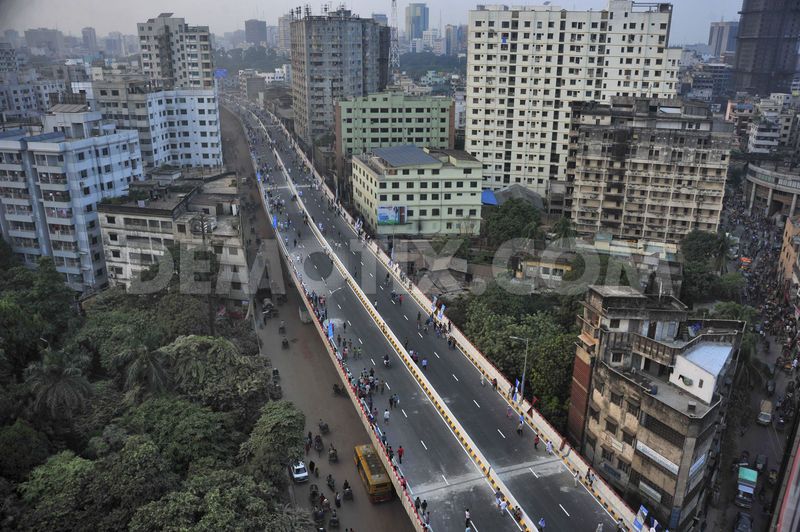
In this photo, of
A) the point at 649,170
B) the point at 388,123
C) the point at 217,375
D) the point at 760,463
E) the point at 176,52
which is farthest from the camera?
the point at 176,52

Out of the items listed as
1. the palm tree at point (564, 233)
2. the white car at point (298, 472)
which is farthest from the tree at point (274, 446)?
the palm tree at point (564, 233)

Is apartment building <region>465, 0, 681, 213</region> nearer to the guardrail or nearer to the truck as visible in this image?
the guardrail

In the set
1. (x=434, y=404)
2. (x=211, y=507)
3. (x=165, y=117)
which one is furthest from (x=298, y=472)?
(x=165, y=117)

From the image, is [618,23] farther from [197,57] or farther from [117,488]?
[117,488]

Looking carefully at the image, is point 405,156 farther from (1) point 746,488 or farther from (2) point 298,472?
Result: (1) point 746,488

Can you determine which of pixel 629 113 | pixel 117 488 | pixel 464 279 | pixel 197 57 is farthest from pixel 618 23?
pixel 117 488

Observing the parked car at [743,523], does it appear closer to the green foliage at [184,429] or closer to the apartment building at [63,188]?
the green foliage at [184,429]
